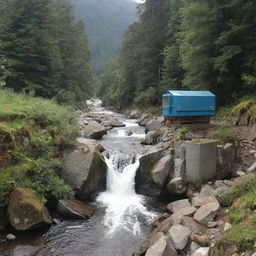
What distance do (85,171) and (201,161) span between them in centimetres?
444

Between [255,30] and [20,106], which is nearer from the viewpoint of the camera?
[20,106]

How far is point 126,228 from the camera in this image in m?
8.57

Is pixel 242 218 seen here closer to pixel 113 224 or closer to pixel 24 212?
pixel 113 224

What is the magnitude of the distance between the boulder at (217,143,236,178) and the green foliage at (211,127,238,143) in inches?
15.1

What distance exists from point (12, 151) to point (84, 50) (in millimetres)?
31691

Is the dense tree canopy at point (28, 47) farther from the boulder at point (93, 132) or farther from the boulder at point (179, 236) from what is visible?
the boulder at point (179, 236)

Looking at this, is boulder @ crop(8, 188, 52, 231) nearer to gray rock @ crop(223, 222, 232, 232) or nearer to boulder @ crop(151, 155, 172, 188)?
boulder @ crop(151, 155, 172, 188)

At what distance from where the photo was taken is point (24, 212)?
8.06m

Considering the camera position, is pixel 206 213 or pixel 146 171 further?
pixel 146 171

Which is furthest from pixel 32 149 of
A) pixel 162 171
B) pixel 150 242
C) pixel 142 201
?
pixel 150 242

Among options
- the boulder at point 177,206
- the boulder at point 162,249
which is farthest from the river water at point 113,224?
the boulder at point 162,249

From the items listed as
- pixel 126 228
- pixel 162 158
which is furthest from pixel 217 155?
pixel 126 228

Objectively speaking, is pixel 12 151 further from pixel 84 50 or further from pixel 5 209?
pixel 84 50

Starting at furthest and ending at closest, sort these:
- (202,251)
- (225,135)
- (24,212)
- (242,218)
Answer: (225,135) → (24,212) → (242,218) → (202,251)
